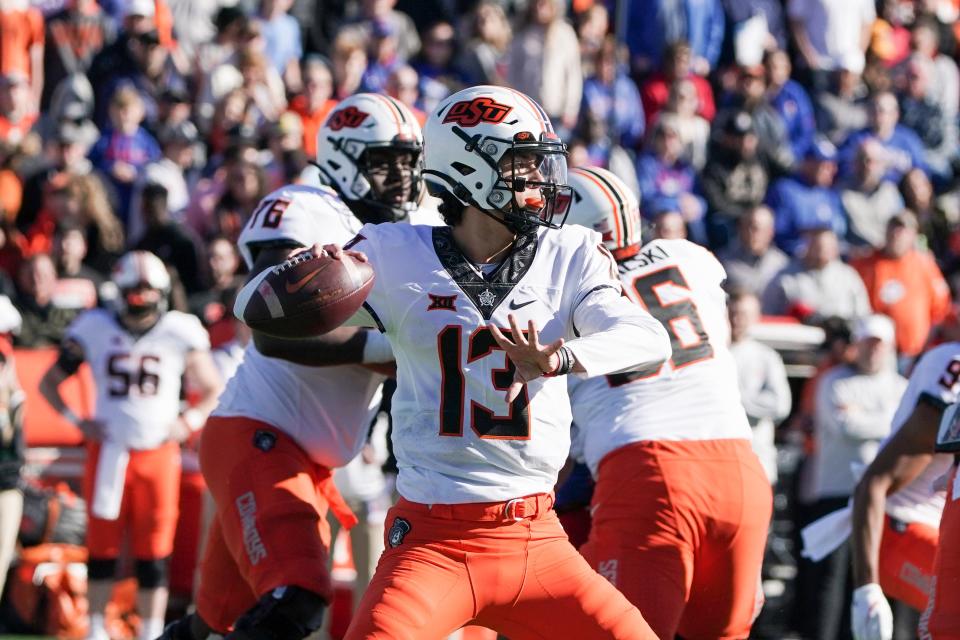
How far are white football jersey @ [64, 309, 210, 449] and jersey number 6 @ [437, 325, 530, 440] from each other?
182 inches

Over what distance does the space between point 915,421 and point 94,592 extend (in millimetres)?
4463

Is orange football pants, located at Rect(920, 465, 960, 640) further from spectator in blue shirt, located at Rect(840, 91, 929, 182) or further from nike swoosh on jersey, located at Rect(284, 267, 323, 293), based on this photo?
spectator in blue shirt, located at Rect(840, 91, 929, 182)

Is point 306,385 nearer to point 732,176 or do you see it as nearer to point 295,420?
point 295,420

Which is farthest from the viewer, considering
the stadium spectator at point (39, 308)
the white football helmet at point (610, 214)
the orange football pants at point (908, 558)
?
the stadium spectator at point (39, 308)

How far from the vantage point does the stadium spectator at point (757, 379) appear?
8633 millimetres

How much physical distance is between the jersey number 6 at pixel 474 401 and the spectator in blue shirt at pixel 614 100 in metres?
7.96

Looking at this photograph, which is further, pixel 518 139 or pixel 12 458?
pixel 12 458

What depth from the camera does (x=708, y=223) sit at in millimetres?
11375

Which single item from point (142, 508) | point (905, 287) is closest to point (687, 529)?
point (142, 508)

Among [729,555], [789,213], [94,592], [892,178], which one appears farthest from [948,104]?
[729,555]

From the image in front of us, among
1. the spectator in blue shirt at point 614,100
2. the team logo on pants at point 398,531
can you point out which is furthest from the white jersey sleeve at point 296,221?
the spectator in blue shirt at point 614,100

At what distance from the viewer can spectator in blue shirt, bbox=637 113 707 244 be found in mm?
11164

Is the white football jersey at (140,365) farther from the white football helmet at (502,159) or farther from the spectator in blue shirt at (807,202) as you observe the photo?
the spectator in blue shirt at (807,202)

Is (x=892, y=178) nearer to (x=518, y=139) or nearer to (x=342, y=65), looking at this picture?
(x=342, y=65)
